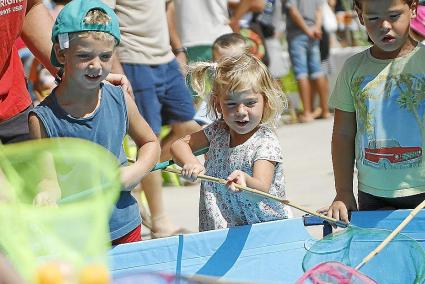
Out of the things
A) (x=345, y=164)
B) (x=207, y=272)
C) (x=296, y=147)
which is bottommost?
(x=296, y=147)

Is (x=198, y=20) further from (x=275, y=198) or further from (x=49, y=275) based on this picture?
(x=49, y=275)

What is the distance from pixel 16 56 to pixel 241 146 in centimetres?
99

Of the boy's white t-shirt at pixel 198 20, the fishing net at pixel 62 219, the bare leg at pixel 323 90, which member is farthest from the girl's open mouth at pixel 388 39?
the bare leg at pixel 323 90

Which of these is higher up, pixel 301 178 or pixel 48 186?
pixel 48 186

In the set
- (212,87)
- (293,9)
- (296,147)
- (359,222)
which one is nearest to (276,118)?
(212,87)

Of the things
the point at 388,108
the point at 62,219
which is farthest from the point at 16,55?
the point at 62,219

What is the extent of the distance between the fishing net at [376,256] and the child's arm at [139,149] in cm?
69

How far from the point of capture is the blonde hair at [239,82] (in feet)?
14.9

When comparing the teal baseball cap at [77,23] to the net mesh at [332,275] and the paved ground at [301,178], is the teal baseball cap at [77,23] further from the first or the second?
the paved ground at [301,178]

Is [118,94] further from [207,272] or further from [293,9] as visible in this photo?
[293,9]

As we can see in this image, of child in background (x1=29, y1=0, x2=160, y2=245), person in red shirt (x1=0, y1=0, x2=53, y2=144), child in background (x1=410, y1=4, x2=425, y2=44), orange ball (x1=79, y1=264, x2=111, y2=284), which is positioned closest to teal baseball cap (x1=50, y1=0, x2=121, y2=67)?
child in background (x1=29, y1=0, x2=160, y2=245)

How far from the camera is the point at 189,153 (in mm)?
4602

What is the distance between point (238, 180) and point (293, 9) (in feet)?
24.2

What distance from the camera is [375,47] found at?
175 inches
